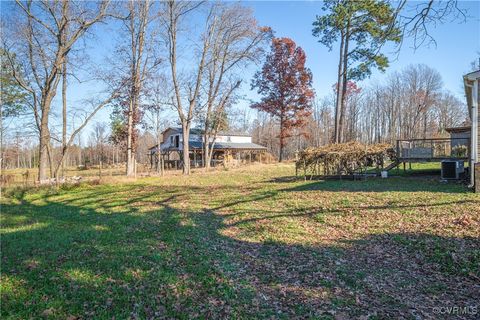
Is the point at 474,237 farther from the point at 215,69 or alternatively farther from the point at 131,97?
the point at 215,69

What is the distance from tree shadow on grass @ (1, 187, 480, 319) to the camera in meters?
3.87

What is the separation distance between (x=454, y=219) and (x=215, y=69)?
28.5m

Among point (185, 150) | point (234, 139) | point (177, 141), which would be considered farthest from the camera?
point (234, 139)

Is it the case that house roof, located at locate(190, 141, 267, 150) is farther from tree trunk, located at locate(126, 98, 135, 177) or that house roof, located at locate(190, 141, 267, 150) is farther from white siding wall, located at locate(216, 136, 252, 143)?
tree trunk, located at locate(126, 98, 135, 177)

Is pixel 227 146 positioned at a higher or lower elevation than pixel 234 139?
lower

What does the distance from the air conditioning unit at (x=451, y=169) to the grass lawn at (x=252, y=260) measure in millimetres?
3263

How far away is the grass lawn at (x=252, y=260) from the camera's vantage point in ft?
12.9

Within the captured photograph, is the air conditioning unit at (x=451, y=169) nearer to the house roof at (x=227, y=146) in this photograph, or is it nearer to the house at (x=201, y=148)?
the house at (x=201, y=148)

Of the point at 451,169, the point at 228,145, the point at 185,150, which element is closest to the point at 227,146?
the point at 228,145

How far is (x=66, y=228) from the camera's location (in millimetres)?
7965

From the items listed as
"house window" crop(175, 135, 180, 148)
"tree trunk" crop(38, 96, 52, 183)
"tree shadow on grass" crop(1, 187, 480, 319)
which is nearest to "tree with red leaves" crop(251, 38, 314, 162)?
"house window" crop(175, 135, 180, 148)

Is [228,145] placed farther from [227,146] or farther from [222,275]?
[222,275]

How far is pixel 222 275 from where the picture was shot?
15.9 feet

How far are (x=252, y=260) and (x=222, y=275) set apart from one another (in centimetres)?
91
